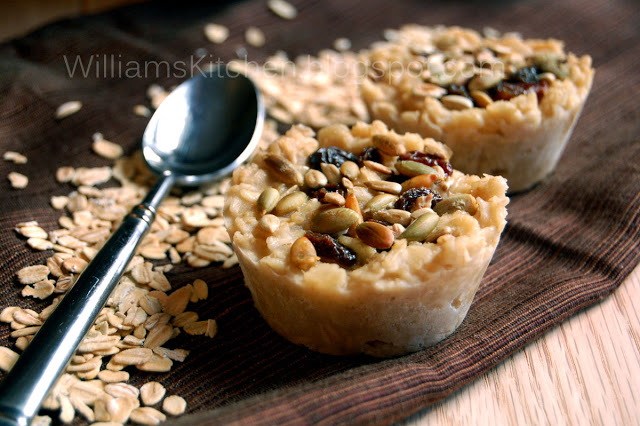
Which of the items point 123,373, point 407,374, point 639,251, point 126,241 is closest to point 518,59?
point 639,251

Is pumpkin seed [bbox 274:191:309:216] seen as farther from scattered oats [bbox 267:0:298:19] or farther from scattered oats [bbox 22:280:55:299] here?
scattered oats [bbox 267:0:298:19]

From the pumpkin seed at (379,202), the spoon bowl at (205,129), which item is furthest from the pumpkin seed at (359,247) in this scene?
the spoon bowl at (205,129)

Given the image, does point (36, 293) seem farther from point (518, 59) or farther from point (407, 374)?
point (518, 59)

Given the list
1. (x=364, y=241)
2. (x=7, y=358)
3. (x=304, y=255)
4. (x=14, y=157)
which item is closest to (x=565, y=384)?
A: (x=364, y=241)

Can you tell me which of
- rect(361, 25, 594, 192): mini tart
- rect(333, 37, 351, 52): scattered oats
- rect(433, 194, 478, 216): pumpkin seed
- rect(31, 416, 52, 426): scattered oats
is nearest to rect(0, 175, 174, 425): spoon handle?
rect(31, 416, 52, 426): scattered oats

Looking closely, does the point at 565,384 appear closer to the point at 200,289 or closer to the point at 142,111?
the point at 200,289

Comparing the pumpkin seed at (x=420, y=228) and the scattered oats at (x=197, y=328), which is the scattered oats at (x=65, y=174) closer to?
the scattered oats at (x=197, y=328)
